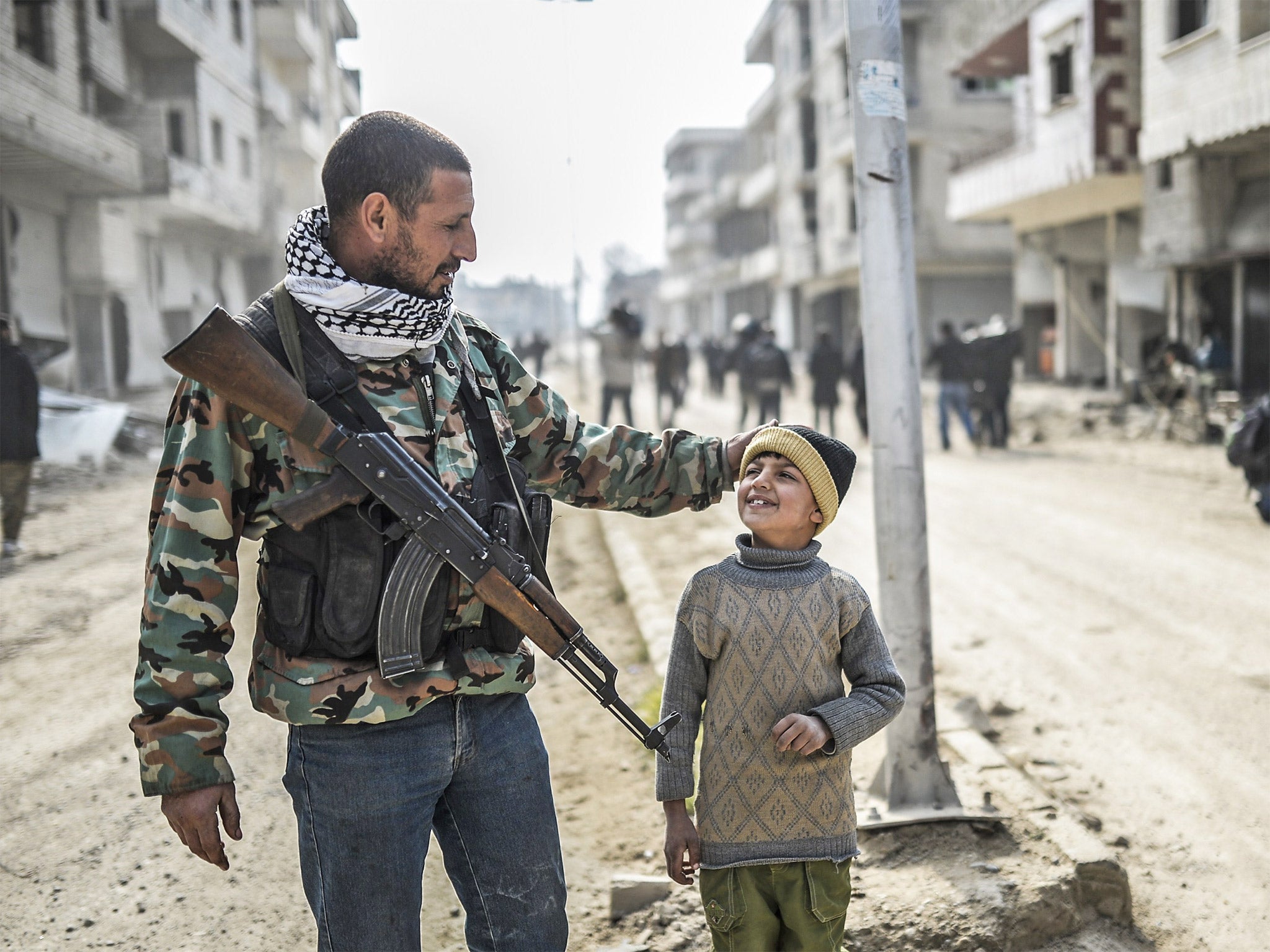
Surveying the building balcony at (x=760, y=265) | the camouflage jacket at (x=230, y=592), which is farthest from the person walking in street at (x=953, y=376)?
the building balcony at (x=760, y=265)

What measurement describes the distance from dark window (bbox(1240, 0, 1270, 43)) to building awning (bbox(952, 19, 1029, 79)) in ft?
23.0

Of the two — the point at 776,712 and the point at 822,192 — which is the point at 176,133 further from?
the point at 822,192

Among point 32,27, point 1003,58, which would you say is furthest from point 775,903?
point 1003,58

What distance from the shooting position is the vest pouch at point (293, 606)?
5.75 ft

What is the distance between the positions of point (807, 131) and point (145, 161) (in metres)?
26.8

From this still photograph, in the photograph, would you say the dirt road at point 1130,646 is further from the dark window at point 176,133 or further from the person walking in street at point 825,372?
the dark window at point 176,133

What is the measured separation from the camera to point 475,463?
197 centimetres

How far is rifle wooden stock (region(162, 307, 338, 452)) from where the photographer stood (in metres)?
1.70

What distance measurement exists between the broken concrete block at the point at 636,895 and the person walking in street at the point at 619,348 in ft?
33.5

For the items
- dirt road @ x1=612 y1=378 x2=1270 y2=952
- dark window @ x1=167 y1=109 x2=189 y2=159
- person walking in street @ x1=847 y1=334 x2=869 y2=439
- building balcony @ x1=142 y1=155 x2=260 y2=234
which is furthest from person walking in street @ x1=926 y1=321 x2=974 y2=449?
dark window @ x1=167 y1=109 x2=189 y2=159

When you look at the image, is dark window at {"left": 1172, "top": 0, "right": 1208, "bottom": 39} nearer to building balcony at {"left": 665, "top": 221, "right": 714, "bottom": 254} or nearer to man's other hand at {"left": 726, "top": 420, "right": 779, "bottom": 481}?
man's other hand at {"left": 726, "top": 420, "right": 779, "bottom": 481}

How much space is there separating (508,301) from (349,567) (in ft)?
317

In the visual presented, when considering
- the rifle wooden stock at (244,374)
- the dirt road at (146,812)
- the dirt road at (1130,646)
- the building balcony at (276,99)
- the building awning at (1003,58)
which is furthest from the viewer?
the building awning at (1003,58)

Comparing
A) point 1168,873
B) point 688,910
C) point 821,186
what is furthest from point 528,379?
point 821,186
